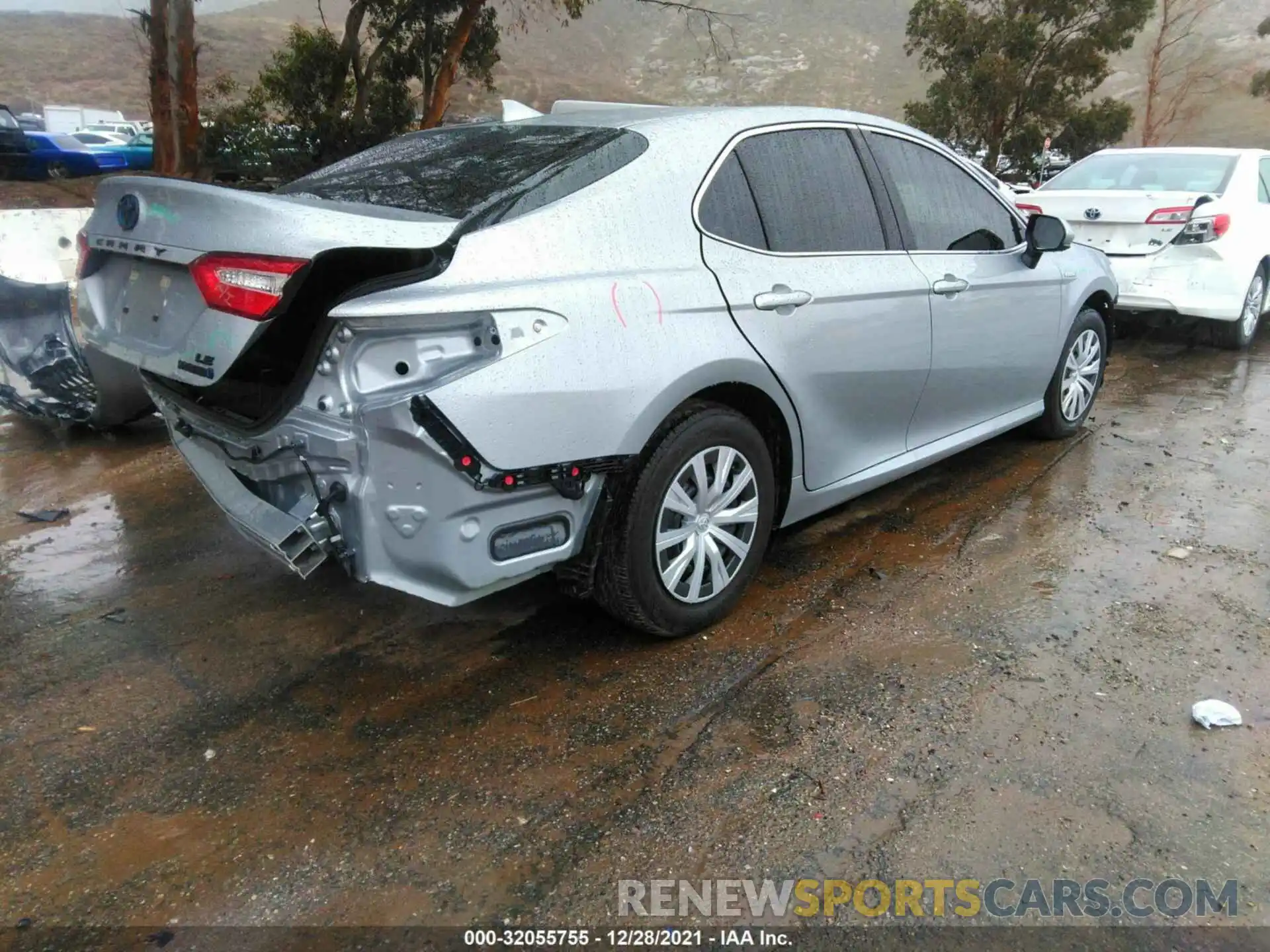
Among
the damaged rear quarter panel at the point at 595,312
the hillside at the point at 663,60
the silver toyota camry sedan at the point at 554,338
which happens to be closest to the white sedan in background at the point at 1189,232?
the silver toyota camry sedan at the point at 554,338

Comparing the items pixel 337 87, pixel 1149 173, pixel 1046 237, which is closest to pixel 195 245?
pixel 1046 237

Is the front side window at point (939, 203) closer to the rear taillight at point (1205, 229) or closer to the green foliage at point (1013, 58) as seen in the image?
the rear taillight at point (1205, 229)

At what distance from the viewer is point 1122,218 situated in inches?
283

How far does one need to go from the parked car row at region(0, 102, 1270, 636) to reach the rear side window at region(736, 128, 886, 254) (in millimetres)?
14

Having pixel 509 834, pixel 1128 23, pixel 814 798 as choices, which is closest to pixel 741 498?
pixel 814 798

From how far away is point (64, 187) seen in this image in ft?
59.2

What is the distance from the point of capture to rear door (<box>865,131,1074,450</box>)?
3.79 meters

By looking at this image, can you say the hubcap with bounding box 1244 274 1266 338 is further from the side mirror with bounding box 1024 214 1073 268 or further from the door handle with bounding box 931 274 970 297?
the door handle with bounding box 931 274 970 297

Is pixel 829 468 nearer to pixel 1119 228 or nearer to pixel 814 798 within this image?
pixel 814 798

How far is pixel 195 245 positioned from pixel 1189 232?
286 inches

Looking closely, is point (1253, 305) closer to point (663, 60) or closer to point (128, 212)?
point (128, 212)

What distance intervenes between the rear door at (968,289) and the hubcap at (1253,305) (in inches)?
161

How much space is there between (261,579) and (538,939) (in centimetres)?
220

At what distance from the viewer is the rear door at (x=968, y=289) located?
12.4 ft
